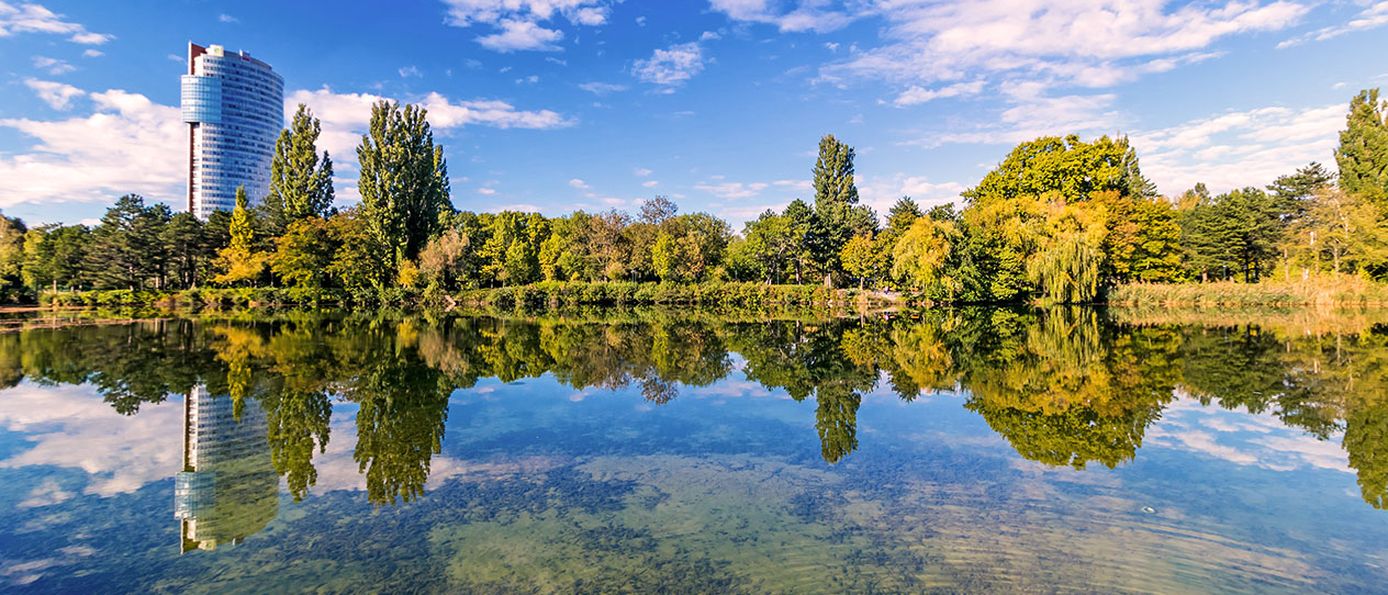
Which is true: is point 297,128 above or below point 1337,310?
above

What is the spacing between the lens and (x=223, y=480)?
21.6 ft

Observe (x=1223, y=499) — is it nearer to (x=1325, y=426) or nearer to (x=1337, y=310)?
(x=1325, y=426)

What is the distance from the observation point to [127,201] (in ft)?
165

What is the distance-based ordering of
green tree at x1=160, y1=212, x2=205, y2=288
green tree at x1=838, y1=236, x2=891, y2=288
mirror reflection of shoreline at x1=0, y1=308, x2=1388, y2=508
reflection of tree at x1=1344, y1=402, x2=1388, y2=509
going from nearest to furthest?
reflection of tree at x1=1344, y1=402, x2=1388, y2=509, mirror reflection of shoreline at x1=0, y1=308, x2=1388, y2=508, green tree at x1=160, y1=212, x2=205, y2=288, green tree at x1=838, y1=236, x2=891, y2=288

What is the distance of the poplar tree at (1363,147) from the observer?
42.5 metres

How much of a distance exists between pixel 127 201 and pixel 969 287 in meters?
66.8

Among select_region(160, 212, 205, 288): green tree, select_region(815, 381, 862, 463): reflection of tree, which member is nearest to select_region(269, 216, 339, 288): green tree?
select_region(160, 212, 205, 288): green tree

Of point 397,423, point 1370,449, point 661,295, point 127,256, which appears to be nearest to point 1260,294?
point 661,295

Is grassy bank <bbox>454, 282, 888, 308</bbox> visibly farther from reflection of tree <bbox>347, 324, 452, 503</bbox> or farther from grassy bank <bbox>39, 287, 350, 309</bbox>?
reflection of tree <bbox>347, 324, 452, 503</bbox>

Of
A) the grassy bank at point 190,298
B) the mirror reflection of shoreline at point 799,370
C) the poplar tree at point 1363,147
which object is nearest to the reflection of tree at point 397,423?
the mirror reflection of shoreline at point 799,370

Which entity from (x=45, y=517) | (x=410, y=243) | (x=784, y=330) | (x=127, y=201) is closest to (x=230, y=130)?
(x=127, y=201)

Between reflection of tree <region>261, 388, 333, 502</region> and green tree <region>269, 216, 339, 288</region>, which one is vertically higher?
green tree <region>269, 216, 339, 288</region>

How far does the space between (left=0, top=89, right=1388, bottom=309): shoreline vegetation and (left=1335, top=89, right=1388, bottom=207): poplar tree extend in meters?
0.11

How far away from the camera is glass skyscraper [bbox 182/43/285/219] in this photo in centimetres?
11794
